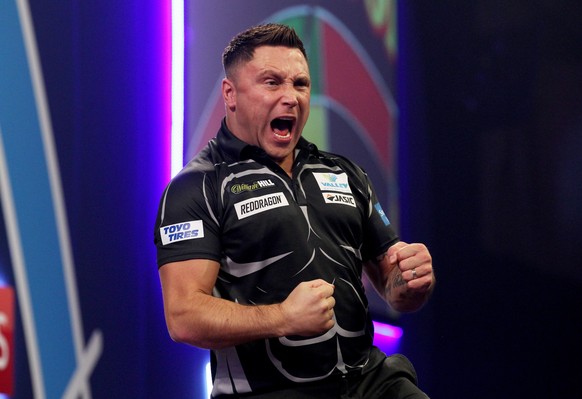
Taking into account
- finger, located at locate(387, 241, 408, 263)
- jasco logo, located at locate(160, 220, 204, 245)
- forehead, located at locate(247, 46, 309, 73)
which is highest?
forehead, located at locate(247, 46, 309, 73)

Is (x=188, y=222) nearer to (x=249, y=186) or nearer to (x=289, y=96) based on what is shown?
(x=249, y=186)

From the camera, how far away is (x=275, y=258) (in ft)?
6.49

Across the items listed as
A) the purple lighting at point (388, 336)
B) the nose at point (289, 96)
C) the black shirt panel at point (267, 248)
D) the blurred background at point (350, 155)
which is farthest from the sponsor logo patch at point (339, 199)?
the purple lighting at point (388, 336)

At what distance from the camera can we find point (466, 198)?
10.1ft

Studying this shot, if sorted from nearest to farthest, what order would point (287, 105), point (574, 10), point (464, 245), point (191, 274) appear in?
point (191, 274) < point (287, 105) < point (574, 10) < point (464, 245)

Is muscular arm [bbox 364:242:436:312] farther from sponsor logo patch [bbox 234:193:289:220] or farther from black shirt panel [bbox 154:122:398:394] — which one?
sponsor logo patch [bbox 234:193:289:220]

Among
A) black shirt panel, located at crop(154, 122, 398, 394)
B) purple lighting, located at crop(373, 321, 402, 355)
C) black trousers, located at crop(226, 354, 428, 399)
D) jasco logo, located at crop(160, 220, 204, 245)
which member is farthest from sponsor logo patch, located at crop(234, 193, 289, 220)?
purple lighting, located at crop(373, 321, 402, 355)

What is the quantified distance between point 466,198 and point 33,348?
5.35 feet

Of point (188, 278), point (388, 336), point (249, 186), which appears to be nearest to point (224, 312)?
point (188, 278)

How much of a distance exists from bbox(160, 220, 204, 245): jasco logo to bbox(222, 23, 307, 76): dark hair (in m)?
0.51

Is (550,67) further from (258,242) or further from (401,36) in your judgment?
(258,242)

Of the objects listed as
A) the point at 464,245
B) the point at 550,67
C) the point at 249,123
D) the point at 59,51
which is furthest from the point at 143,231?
the point at 550,67

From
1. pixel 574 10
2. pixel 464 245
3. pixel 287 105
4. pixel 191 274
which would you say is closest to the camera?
pixel 191 274

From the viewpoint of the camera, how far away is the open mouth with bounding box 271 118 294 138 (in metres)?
2.17
